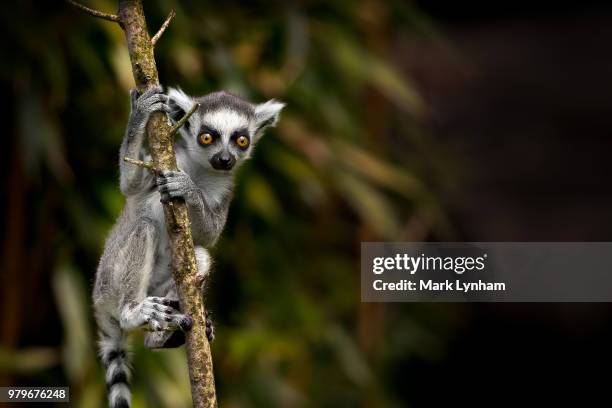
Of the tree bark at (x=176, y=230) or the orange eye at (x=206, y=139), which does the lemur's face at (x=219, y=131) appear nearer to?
the orange eye at (x=206, y=139)

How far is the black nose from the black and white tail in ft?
1.65

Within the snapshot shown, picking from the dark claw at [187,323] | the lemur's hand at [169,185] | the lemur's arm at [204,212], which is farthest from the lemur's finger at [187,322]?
the lemur's arm at [204,212]

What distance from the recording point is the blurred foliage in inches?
→ 143

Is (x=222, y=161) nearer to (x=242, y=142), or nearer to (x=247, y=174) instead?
(x=242, y=142)

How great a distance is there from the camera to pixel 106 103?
402 cm

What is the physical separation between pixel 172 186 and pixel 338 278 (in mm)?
3906

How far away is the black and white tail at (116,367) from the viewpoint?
196 centimetres

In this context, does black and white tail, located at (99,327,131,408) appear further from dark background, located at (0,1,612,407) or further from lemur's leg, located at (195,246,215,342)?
dark background, located at (0,1,612,407)

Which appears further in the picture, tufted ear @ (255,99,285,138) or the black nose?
tufted ear @ (255,99,285,138)

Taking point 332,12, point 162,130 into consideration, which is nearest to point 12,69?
point 332,12

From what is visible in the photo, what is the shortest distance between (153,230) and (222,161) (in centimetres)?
28

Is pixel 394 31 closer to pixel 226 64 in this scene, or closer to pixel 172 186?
pixel 226 64

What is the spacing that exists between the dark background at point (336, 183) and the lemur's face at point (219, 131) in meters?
1.33

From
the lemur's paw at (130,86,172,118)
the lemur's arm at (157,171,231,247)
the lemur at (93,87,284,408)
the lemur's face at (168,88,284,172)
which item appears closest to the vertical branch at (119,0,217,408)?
the lemur's paw at (130,86,172,118)
